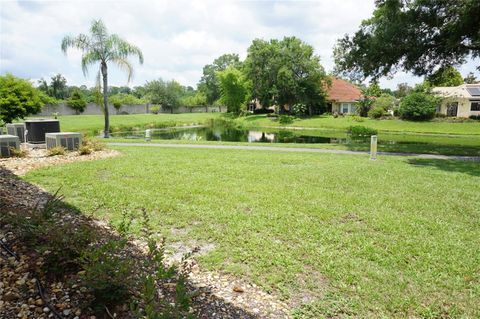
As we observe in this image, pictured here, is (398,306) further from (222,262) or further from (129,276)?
(129,276)

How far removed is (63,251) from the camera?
9.91 feet

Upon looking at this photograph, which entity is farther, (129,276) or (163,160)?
(163,160)

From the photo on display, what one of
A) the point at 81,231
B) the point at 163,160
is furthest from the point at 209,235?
the point at 163,160

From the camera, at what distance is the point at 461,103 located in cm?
3916

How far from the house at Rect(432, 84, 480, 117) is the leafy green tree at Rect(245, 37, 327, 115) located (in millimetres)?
14137

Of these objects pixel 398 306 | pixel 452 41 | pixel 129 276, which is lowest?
pixel 398 306

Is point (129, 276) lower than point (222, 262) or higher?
higher

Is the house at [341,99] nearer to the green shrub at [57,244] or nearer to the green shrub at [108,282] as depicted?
the green shrub at [57,244]

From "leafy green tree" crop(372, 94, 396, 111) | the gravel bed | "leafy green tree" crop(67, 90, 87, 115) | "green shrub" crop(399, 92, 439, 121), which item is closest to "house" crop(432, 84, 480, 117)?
"green shrub" crop(399, 92, 439, 121)

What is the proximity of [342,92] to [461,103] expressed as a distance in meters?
14.9

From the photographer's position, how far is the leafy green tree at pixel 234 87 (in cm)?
5227

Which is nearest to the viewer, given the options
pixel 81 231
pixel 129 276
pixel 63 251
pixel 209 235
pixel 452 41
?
pixel 129 276

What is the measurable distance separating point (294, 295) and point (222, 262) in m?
0.92

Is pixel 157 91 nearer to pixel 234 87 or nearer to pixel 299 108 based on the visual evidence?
pixel 234 87
